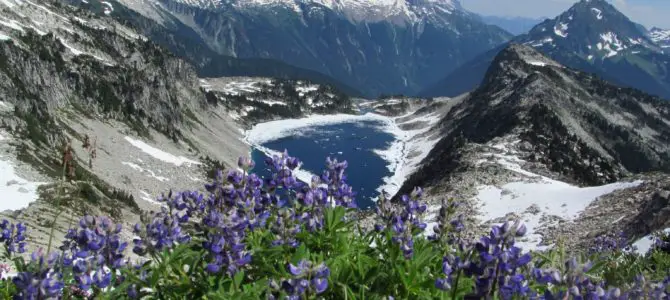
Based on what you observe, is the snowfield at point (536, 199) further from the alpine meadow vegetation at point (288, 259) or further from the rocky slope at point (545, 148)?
the alpine meadow vegetation at point (288, 259)

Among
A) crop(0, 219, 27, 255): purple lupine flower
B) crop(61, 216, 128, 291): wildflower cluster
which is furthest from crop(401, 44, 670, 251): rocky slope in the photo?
crop(61, 216, 128, 291): wildflower cluster

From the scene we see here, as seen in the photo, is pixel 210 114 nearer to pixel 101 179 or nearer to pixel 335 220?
pixel 101 179

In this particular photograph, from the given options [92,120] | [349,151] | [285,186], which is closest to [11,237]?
[285,186]

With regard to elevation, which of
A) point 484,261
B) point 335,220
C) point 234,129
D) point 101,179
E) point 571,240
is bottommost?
point 234,129

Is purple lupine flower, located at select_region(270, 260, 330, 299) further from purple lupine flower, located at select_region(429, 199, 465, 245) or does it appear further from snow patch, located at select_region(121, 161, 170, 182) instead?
snow patch, located at select_region(121, 161, 170, 182)

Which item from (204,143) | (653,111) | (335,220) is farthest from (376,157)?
(335,220)

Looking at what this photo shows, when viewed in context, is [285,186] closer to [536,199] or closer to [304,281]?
[304,281]
